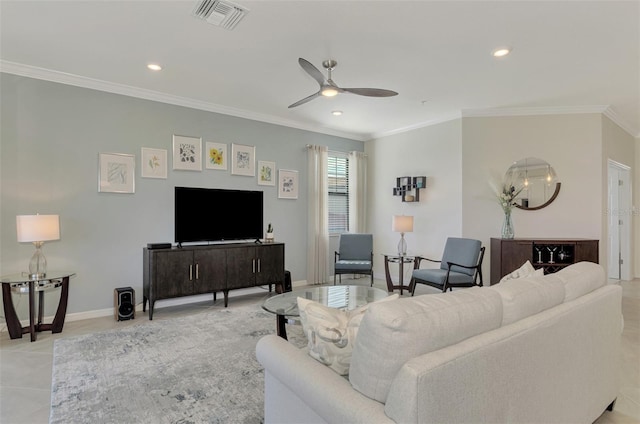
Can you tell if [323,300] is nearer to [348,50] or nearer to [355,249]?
[348,50]

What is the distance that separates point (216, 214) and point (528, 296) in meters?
3.98

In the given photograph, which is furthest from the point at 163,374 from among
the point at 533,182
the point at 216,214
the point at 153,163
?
the point at 533,182

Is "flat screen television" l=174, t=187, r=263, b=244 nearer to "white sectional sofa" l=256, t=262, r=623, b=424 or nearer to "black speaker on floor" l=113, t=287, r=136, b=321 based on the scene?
"black speaker on floor" l=113, t=287, r=136, b=321

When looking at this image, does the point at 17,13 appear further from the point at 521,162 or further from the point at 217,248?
the point at 521,162

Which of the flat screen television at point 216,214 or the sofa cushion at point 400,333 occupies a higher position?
the flat screen television at point 216,214

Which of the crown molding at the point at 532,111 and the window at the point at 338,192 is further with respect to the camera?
the window at the point at 338,192

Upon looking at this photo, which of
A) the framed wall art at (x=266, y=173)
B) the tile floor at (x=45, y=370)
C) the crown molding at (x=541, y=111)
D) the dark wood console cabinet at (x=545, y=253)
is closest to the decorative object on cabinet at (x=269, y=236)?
the framed wall art at (x=266, y=173)

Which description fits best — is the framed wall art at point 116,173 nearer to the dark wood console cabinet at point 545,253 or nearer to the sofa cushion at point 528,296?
the sofa cushion at point 528,296

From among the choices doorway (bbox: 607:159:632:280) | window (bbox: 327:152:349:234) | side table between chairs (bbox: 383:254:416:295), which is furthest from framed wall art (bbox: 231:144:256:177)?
doorway (bbox: 607:159:632:280)

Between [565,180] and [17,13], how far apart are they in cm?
639

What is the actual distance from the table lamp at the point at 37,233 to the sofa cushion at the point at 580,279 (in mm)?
4200

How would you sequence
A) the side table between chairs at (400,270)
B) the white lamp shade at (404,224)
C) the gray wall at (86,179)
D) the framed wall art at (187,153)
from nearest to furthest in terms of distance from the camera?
the gray wall at (86,179) < the framed wall art at (187,153) < the side table between chairs at (400,270) < the white lamp shade at (404,224)

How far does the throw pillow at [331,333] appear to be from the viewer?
139cm

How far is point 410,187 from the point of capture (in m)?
5.94
